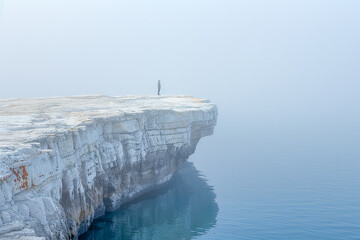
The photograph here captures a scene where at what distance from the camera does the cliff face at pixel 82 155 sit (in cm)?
1777

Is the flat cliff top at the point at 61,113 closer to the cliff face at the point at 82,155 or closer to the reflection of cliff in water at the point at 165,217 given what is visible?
the cliff face at the point at 82,155

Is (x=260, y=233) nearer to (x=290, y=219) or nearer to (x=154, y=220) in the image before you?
(x=290, y=219)

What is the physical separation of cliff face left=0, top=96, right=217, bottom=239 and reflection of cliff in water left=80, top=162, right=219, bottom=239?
1.01m

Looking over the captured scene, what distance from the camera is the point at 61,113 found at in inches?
1292

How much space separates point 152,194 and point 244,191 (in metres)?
8.32

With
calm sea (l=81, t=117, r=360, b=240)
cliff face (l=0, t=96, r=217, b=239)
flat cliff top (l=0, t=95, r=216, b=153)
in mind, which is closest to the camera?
cliff face (l=0, t=96, r=217, b=239)

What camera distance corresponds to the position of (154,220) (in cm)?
3256

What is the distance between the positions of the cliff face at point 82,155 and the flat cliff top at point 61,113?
5 cm

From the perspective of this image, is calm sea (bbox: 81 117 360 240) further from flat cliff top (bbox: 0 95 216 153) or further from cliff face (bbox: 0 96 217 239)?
flat cliff top (bbox: 0 95 216 153)

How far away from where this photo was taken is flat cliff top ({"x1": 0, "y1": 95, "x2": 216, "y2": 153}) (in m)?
23.4

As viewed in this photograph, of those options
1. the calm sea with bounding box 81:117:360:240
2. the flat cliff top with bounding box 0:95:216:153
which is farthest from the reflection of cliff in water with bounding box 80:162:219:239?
the flat cliff top with bounding box 0:95:216:153

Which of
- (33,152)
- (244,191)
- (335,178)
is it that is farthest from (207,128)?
(33,152)

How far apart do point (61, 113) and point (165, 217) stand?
Answer: 37.1 feet

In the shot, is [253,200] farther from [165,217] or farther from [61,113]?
[61,113]
